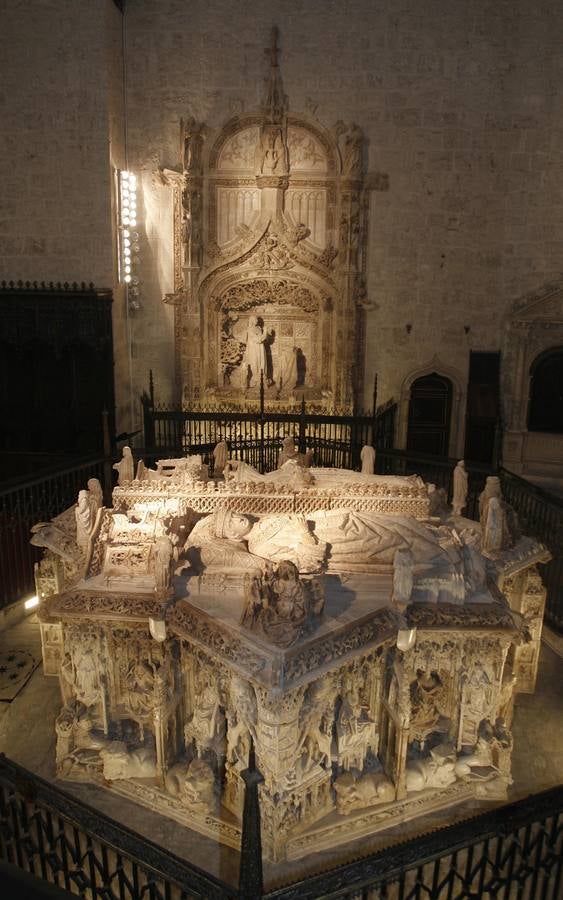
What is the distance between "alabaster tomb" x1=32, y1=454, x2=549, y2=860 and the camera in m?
5.93

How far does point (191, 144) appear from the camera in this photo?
44.3ft

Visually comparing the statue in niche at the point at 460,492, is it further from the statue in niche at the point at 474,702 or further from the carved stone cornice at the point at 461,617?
the statue in niche at the point at 474,702

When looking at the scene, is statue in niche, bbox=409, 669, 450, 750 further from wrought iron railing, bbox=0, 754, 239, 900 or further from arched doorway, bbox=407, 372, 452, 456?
arched doorway, bbox=407, 372, 452, 456

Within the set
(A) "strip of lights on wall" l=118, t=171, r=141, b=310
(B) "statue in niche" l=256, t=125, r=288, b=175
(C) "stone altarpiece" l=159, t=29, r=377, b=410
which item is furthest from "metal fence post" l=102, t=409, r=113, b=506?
(B) "statue in niche" l=256, t=125, r=288, b=175

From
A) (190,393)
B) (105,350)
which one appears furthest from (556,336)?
(105,350)

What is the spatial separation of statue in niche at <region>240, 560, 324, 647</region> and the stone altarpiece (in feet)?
27.9

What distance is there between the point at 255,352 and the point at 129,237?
3.16m

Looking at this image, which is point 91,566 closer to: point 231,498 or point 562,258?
point 231,498

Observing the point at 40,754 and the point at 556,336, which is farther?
the point at 556,336

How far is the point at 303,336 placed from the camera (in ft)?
48.0

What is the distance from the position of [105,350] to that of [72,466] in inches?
141

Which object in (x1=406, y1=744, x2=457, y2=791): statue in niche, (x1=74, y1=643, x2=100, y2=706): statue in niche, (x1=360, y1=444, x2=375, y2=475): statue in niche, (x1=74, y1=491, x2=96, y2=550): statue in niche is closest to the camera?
(x1=406, y1=744, x2=457, y2=791): statue in niche

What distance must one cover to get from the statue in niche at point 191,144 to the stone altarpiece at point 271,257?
0.02m

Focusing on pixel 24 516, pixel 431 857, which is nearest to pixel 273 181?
pixel 24 516
